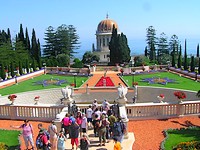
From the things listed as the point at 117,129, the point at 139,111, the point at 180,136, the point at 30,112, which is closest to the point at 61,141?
the point at 117,129

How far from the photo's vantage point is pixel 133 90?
107ft

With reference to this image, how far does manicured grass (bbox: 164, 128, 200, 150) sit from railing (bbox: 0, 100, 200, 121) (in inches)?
98.6

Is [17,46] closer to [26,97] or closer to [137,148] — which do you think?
[26,97]

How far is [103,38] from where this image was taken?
8850 centimetres

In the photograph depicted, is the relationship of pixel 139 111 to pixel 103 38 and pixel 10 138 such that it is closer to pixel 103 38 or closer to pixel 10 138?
pixel 10 138

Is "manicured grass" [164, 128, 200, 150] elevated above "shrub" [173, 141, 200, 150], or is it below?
below

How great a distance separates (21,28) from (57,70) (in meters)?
20.5

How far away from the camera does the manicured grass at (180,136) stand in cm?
1249

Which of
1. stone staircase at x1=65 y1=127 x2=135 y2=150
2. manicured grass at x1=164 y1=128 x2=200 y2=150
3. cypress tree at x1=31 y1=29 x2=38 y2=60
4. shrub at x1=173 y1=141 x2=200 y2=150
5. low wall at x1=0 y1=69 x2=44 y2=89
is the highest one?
cypress tree at x1=31 y1=29 x2=38 y2=60

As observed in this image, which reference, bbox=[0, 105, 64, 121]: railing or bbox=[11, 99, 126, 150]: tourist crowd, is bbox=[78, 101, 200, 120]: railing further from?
bbox=[11, 99, 126, 150]: tourist crowd

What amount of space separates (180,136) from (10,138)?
8.25 meters

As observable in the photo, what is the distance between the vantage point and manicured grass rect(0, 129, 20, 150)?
13.0 m

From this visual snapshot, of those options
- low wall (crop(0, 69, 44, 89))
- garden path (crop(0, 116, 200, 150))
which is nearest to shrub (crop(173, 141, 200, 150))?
garden path (crop(0, 116, 200, 150))

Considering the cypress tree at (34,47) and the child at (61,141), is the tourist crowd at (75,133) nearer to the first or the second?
the child at (61,141)
